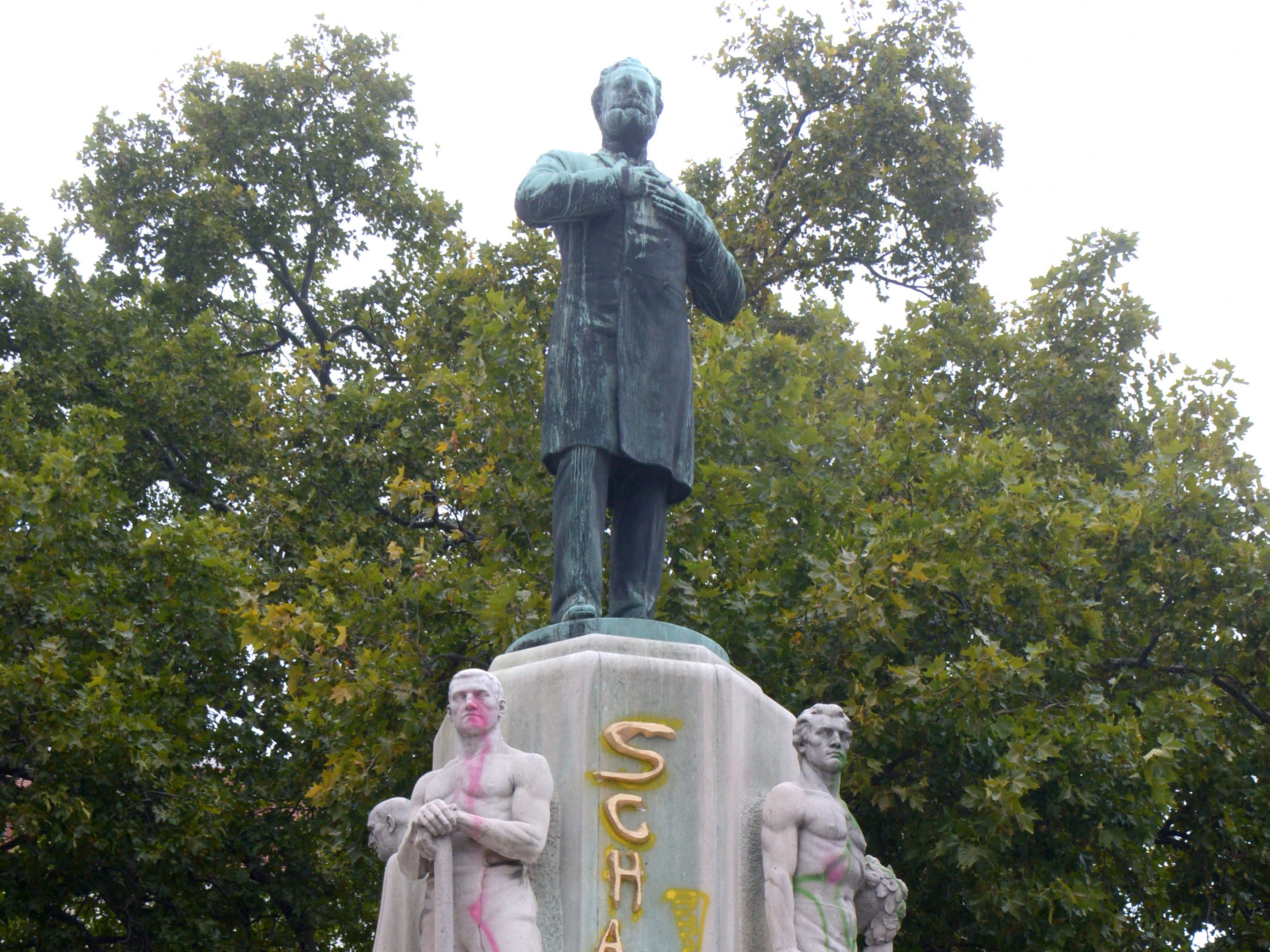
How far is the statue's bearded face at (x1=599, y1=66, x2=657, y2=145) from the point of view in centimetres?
707

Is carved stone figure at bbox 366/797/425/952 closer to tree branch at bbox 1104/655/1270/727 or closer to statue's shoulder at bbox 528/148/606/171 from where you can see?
statue's shoulder at bbox 528/148/606/171

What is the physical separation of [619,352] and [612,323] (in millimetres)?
149

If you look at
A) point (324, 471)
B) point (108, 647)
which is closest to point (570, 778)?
point (108, 647)

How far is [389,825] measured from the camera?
597 centimetres

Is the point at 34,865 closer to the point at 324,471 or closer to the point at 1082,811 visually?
the point at 324,471

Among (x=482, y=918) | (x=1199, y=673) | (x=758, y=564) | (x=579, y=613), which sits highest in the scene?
(x=758, y=564)

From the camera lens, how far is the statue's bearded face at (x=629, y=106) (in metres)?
7.07

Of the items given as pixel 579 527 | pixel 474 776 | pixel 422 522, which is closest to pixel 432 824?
pixel 474 776

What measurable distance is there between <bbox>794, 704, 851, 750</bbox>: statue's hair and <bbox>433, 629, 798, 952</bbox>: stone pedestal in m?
0.19

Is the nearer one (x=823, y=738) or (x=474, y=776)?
(x=474, y=776)

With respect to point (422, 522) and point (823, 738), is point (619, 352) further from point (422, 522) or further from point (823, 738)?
point (422, 522)

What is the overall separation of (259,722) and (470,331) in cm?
460

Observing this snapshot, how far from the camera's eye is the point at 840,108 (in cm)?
2008

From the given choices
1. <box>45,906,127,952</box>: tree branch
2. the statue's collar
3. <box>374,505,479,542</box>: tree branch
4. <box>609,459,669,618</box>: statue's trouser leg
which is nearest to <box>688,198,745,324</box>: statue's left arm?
the statue's collar
